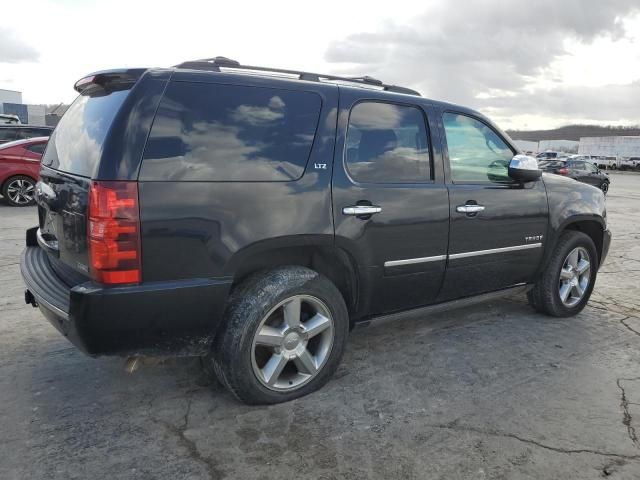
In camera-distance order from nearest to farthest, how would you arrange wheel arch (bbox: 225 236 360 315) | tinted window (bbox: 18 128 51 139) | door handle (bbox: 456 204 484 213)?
wheel arch (bbox: 225 236 360 315)
door handle (bbox: 456 204 484 213)
tinted window (bbox: 18 128 51 139)

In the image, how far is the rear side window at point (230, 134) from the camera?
2.58 meters

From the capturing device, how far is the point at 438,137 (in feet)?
12.1

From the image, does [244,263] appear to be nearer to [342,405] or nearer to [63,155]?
[342,405]

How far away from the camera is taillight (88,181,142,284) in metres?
2.45

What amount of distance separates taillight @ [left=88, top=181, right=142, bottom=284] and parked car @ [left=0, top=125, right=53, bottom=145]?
1124cm

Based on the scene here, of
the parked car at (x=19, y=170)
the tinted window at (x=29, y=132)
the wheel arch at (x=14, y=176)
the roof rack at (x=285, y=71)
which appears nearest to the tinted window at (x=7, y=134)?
the tinted window at (x=29, y=132)

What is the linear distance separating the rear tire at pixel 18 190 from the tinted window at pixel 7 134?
7.16ft

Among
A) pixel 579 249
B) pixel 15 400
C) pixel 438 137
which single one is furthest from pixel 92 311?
pixel 579 249

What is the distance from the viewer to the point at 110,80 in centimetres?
282

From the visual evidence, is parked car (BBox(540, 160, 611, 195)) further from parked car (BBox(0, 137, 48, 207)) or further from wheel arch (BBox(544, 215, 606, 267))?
parked car (BBox(0, 137, 48, 207))

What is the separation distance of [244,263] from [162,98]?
93 cm

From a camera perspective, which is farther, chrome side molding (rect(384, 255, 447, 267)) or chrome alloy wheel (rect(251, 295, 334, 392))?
chrome side molding (rect(384, 255, 447, 267))

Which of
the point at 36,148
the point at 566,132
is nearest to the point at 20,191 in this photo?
the point at 36,148

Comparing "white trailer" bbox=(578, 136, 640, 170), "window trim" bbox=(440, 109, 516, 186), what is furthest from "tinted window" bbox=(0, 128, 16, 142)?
"white trailer" bbox=(578, 136, 640, 170)
